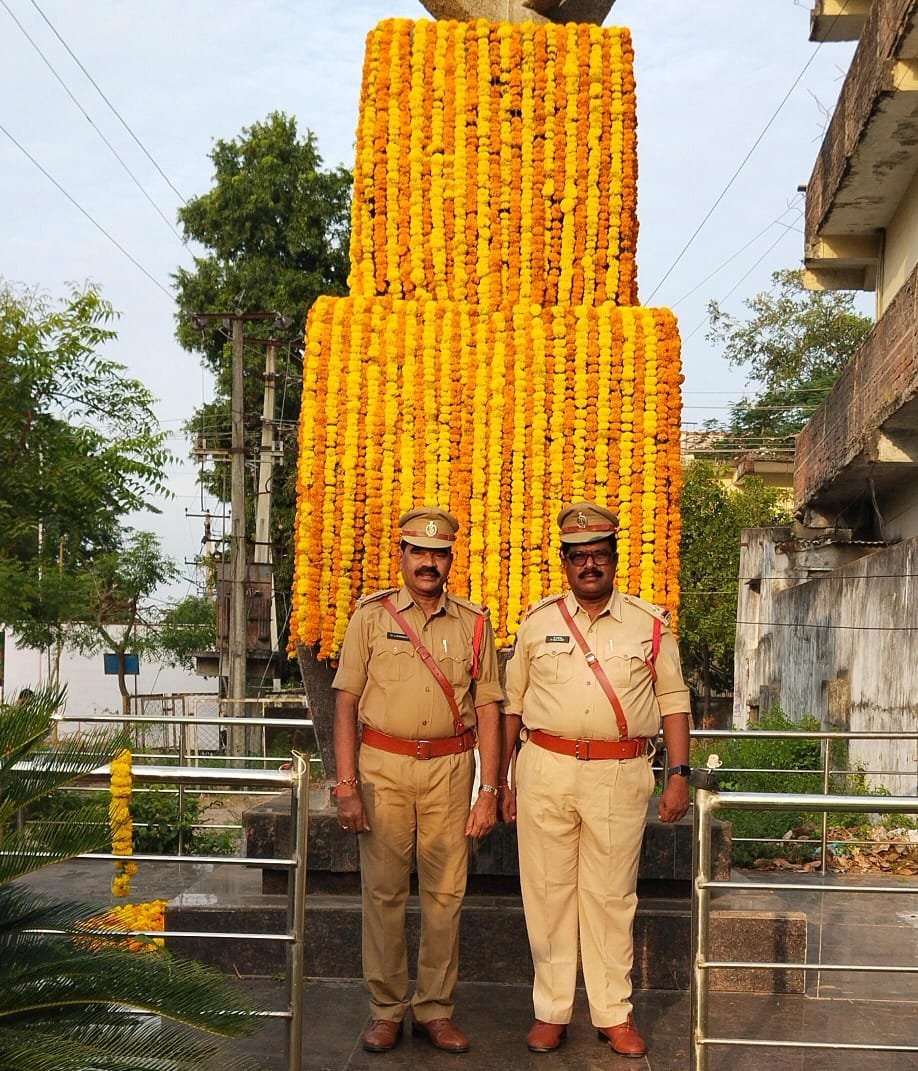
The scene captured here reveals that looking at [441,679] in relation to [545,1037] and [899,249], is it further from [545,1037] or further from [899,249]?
[899,249]

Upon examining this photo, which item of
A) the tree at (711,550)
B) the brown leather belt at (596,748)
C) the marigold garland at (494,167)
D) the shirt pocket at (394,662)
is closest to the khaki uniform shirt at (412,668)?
the shirt pocket at (394,662)

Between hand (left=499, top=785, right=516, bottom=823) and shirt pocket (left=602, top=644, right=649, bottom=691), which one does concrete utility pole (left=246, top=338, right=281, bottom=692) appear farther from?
shirt pocket (left=602, top=644, right=649, bottom=691)

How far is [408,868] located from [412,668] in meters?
0.73

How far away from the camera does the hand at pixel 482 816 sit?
4.80m

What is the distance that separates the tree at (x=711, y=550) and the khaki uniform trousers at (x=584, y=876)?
2199 cm

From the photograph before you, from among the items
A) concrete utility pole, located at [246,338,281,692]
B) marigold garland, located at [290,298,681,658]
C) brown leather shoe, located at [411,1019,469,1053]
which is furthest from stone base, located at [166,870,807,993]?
concrete utility pole, located at [246,338,281,692]

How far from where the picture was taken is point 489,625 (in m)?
5.10

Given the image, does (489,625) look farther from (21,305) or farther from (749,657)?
(749,657)

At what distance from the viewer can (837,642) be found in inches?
548

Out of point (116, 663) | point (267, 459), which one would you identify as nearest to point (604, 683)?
point (267, 459)

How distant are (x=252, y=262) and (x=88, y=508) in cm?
1246

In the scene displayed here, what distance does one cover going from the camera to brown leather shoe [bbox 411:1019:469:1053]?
4668 millimetres

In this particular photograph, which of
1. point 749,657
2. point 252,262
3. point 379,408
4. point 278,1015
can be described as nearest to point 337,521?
point 379,408

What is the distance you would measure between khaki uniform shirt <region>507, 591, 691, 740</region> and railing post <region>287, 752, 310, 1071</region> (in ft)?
3.18
